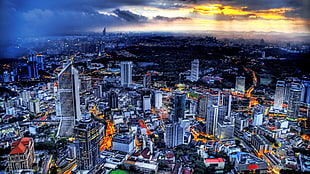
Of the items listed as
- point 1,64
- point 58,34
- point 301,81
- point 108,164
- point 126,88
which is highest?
point 58,34

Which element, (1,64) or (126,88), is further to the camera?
(126,88)

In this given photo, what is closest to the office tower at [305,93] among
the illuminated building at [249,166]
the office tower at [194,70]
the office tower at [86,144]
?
the illuminated building at [249,166]

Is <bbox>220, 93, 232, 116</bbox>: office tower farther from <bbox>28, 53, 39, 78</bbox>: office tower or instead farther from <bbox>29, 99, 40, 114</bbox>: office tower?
<bbox>28, 53, 39, 78</bbox>: office tower

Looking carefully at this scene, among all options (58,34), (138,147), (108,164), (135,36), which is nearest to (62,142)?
(108,164)

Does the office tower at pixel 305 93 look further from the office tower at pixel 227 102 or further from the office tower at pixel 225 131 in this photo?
the office tower at pixel 225 131

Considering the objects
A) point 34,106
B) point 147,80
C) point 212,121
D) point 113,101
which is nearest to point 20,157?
point 34,106

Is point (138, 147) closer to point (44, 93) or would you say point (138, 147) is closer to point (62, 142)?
point (62, 142)
